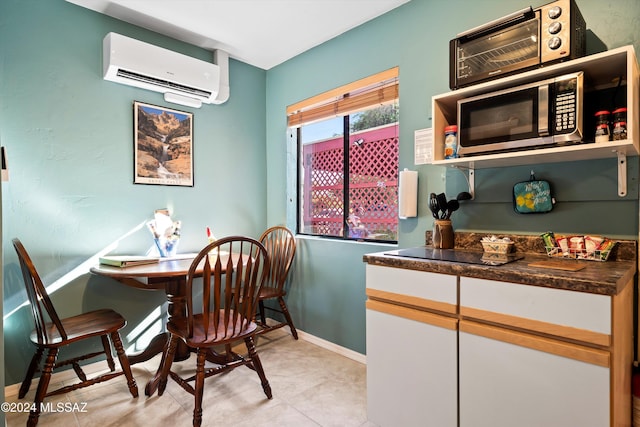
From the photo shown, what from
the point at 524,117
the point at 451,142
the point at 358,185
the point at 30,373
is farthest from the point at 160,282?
the point at 524,117

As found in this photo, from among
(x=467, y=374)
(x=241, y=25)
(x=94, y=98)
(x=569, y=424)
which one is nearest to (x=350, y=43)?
(x=241, y=25)

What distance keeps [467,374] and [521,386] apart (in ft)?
0.65

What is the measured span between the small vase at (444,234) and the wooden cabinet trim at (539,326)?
58 cm

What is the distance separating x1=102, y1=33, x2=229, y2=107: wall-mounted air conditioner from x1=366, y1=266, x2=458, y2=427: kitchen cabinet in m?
2.09

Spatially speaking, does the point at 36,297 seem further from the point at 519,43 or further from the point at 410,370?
the point at 519,43

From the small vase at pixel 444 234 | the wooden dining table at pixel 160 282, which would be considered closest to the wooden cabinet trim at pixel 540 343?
the small vase at pixel 444 234

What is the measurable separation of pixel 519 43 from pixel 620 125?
53 cm

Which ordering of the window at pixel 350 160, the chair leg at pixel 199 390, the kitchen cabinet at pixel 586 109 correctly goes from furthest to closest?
the window at pixel 350 160, the chair leg at pixel 199 390, the kitchen cabinet at pixel 586 109

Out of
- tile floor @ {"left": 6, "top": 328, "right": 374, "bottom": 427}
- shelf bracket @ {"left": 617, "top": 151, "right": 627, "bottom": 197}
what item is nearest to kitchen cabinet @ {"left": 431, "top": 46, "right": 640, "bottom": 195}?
shelf bracket @ {"left": 617, "top": 151, "right": 627, "bottom": 197}

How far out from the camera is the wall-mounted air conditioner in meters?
2.35

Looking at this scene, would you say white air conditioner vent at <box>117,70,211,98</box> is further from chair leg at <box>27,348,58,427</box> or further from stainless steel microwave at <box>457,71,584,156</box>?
stainless steel microwave at <box>457,71,584,156</box>

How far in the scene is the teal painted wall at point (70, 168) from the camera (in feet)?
6.88

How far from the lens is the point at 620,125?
1.31 metres

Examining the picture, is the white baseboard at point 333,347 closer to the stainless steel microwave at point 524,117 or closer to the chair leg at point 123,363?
the chair leg at point 123,363
